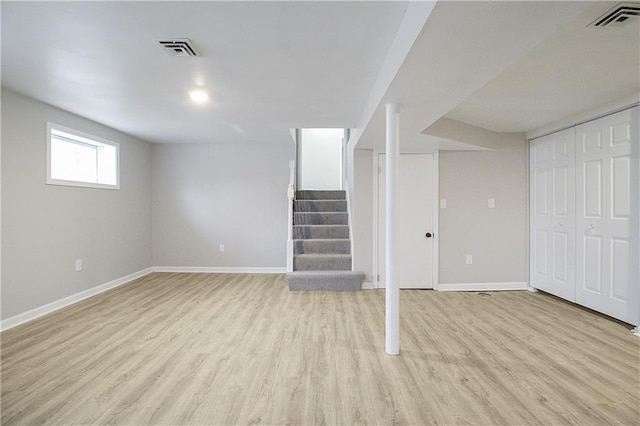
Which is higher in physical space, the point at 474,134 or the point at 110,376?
the point at 474,134

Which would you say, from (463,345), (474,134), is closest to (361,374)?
(463,345)

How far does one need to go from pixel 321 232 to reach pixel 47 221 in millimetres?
3643

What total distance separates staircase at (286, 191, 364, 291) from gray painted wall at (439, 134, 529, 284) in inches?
57.3

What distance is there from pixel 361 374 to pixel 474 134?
353 centimetres

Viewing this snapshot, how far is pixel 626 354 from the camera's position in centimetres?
271

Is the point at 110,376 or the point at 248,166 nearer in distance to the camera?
the point at 110,376

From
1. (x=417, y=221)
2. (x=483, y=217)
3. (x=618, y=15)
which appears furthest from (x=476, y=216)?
(x=618, y=15)

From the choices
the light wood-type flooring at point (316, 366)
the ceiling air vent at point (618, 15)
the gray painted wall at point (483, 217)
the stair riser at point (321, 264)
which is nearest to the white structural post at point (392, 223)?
the light wood-type flooring at point (316, 366)

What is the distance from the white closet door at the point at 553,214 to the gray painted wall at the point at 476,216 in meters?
0.19

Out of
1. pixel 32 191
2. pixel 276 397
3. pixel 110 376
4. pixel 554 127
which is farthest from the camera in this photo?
pixel 554 127

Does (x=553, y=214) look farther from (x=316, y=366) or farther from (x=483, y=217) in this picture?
(x=316, y=366)

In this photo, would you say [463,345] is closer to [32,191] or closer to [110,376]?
[110,376]

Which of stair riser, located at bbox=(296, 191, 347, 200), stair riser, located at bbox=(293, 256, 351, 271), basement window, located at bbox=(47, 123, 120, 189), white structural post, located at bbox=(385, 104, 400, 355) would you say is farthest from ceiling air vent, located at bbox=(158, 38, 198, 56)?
stair riser, located at bbox=(296, 191, 347, 200)

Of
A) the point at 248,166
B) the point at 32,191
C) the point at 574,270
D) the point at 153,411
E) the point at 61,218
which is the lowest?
the point at 153,411
